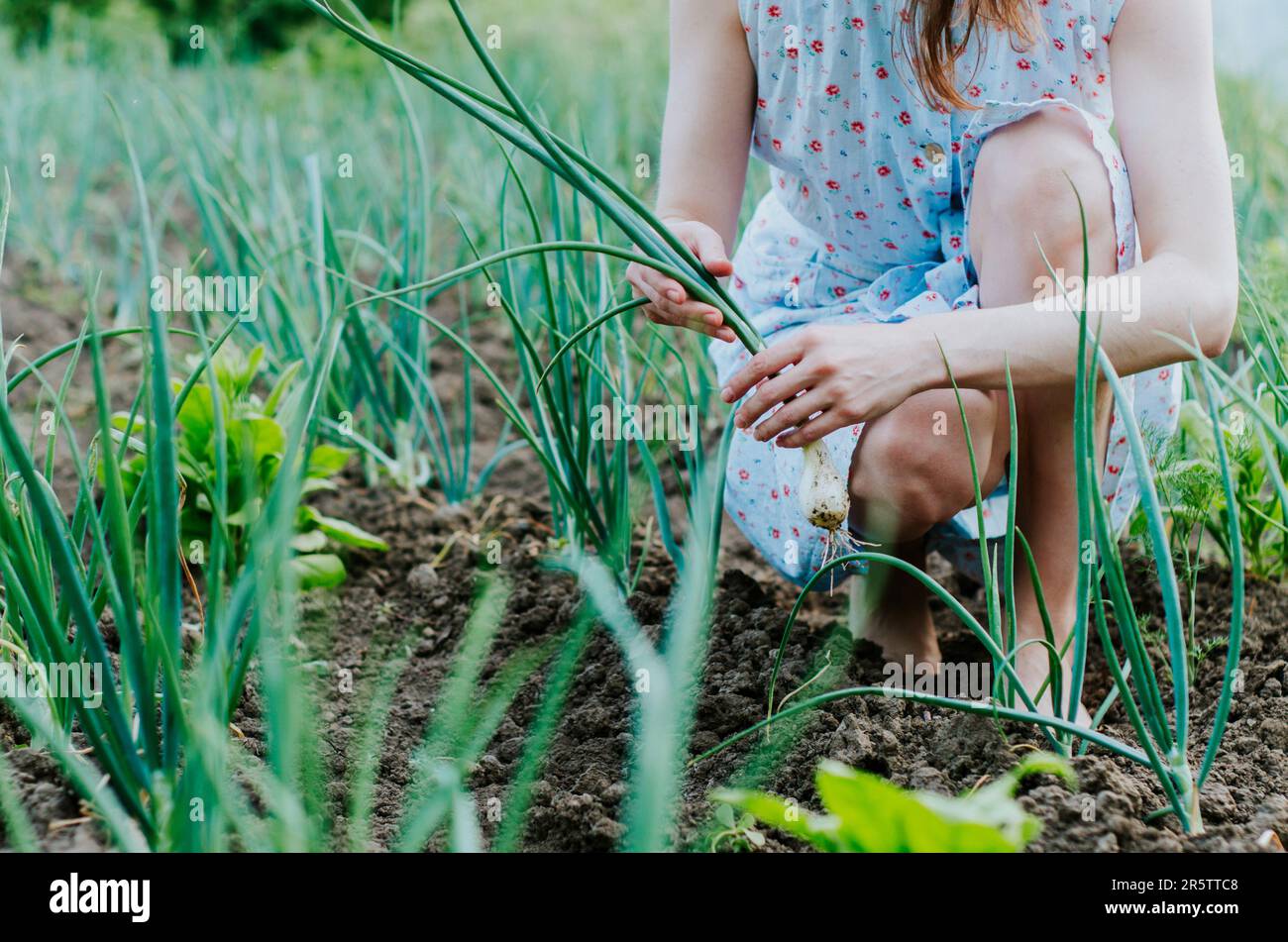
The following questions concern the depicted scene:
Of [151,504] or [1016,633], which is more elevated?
A: [151,504]

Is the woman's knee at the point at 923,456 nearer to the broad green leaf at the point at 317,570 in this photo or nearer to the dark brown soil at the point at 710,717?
the dark brown soil at the point at 710,717

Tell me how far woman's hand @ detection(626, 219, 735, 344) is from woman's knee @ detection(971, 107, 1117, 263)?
0.99 feet

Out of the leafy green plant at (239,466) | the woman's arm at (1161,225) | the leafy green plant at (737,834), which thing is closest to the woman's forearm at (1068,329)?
the woman's arm at (1161,225)

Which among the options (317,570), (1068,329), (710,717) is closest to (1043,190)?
Answer: (1068,329)

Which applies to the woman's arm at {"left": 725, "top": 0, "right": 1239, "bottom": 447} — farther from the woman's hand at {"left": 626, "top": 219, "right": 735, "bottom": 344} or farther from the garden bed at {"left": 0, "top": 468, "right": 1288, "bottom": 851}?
the garden bed at {"left": 0, "top": 468, "right": 1288, "bottom": 851}

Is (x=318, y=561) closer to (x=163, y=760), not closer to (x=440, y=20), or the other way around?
(x=163, y=760)

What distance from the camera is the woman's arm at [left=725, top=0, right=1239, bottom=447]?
3.43 ft

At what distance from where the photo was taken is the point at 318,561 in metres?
1.52

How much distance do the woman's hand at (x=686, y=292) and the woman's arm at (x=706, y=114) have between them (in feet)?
0.44

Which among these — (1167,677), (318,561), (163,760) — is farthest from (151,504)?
Answer: (1167,677)

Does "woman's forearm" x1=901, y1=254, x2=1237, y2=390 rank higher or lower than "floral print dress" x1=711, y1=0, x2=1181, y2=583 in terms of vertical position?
lower

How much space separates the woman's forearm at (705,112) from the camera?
1350mm

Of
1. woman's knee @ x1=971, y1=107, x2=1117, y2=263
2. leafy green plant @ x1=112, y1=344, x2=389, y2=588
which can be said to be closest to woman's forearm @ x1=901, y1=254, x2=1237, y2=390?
woman's knee @ x1=971, y1=107, x2=1117, y2=263
